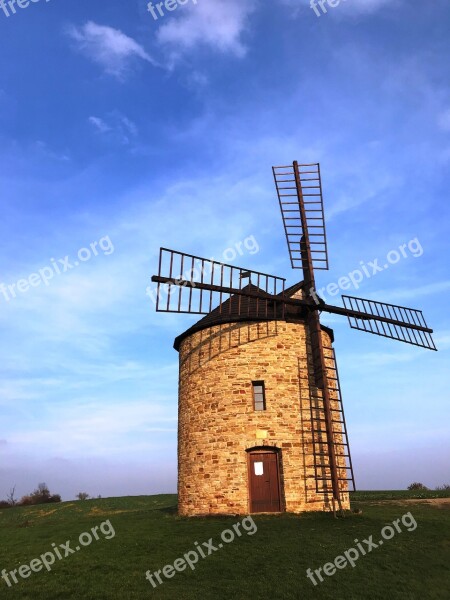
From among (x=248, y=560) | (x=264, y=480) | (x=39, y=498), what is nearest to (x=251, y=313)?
(x=264, y=480)

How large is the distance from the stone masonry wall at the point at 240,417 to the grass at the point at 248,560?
3.47 ft

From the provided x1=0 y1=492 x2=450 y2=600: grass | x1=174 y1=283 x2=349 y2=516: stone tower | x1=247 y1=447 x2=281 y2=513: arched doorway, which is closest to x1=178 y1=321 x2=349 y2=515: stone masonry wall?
x1=174 y1=283 x2=349 y2=516: stone tower

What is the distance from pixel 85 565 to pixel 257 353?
902cm

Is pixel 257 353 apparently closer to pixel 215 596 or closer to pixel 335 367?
pixel 335 367

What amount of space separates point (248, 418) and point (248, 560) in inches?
241

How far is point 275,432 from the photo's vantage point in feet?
53.7

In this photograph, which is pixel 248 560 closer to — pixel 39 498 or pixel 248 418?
pixel 248 418

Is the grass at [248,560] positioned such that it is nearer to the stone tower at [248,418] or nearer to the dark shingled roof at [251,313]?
the stone tower at [248,418]

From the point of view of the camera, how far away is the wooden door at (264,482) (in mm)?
15859

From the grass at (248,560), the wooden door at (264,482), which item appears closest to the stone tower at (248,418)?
the wooden door at (264,482)

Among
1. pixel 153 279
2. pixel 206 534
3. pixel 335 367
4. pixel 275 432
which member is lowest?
pixel 206 534

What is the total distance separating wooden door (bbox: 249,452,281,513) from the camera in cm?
1586

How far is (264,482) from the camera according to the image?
52.7 ft

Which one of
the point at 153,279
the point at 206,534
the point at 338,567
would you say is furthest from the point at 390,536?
the point at 153,279
